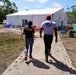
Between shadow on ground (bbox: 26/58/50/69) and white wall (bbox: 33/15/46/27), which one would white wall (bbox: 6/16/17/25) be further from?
shadow on ground (bbox: 26/58/50/69)

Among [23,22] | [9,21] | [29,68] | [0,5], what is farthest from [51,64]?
[0,5]

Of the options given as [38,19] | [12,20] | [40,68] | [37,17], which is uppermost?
[37,17]

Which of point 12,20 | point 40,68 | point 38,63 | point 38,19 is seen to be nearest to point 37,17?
point 38,19

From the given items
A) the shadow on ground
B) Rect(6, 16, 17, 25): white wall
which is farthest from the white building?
the shadow on ground

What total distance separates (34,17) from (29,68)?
33057 mm

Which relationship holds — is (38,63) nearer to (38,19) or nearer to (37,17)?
(38,19)

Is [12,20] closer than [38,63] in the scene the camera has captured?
No

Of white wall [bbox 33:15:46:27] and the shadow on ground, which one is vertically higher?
white wall [bbox 33:15:46:27]

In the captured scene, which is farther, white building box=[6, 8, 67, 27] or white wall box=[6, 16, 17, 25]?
white wall box=[6, 16, 17, 25]

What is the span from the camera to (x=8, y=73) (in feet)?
21.6

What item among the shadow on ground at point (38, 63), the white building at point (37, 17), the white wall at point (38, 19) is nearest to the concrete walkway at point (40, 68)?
the shadow on ground at point (38, 63)

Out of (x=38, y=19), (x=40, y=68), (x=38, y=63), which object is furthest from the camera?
(x=38, y=19)

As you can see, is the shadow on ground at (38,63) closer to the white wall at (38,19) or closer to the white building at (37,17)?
the white building at (37,17)

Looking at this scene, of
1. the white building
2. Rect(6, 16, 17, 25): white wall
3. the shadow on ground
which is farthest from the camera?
Rect(6, 16, 17, 25): white wall
